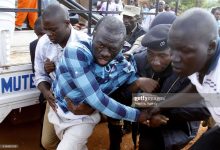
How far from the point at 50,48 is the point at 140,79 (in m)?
0.92

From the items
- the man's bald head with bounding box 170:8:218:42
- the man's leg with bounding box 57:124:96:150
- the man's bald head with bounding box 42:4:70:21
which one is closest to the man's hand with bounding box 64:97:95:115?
the man's leg with bounding box 57:124:96:150

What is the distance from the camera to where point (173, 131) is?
96.2 inches

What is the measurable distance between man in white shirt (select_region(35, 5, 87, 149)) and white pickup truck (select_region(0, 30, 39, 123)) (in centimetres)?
18

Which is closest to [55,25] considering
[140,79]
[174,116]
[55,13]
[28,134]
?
[55,13]

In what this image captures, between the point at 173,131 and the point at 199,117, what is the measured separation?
0.24 m

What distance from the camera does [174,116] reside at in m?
2.35

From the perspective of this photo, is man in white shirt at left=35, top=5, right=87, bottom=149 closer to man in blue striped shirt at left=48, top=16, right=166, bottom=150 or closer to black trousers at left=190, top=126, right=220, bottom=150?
man in blue striped shirt at left=48, top=16, right=166, bottom=150

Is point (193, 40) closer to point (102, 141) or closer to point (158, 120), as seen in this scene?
point (158, 120)

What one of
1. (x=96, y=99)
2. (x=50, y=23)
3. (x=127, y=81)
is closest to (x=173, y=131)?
(x=127, y=81)

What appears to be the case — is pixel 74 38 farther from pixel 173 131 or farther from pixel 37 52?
pixel 173 131

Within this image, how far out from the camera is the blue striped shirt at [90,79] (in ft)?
7.06

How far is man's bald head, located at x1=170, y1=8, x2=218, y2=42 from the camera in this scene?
1718 millimetres

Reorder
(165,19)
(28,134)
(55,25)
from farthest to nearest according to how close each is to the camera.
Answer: (28,134) < (165,19) < (55,25)

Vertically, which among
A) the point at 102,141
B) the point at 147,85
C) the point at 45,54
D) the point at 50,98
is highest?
the point at 45,54
